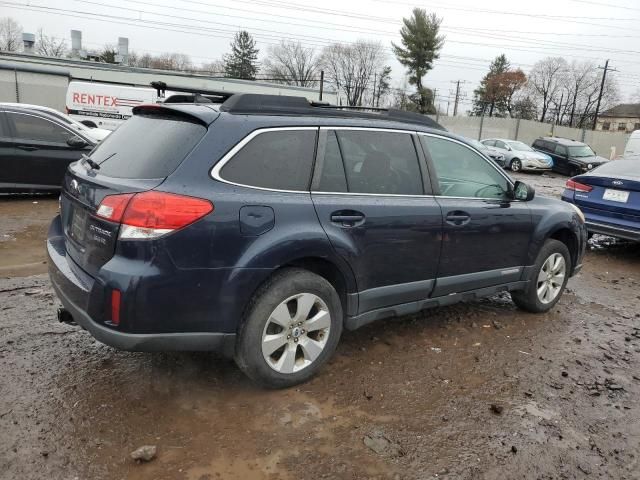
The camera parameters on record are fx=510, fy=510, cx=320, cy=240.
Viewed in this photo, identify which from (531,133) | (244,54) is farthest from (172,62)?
(531,133)

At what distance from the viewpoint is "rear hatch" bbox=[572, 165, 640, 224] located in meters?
7.01

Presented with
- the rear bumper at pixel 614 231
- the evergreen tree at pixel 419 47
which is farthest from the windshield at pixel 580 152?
the evergreen tree at pixel 419 47

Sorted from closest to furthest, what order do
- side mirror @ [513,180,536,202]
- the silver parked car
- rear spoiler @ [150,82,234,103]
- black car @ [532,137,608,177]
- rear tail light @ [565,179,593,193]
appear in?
1. rear spoiler @ [150,82,234,103]
2. side mirror @ [513,180,536,202]
3. rear tail light @ [565,179,593,193]
4. the silver parked car
5. black car @ [532,137,608,177]

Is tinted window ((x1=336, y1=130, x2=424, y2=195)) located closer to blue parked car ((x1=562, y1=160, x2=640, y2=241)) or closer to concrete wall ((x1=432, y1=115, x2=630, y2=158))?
blue parked car ((x1=562, y1=160, x2=640, y2=241))

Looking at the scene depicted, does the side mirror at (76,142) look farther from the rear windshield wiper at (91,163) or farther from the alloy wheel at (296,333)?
the alloy wheel at (296,333)

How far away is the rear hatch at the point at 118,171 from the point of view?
2.76 metres

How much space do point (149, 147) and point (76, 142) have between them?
21.1 ft

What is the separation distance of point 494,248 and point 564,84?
3459 inches

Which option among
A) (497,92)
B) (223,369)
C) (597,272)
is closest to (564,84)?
(497,92)

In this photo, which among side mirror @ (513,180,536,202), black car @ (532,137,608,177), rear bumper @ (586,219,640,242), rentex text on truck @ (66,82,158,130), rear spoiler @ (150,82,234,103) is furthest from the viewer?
black car @ (532,137,608,177)

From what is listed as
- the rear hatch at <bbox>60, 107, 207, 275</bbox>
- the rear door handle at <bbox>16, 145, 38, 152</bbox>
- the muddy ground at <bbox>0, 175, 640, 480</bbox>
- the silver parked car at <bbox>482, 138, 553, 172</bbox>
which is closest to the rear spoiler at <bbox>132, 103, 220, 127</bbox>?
the rear hatch at <bbox>60, 107, 207, 275</bbox>

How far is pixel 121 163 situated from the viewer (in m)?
3.02

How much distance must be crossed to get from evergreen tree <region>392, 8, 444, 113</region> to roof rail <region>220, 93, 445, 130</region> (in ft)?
188

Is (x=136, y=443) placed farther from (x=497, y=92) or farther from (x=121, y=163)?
(x=497, y=92)
